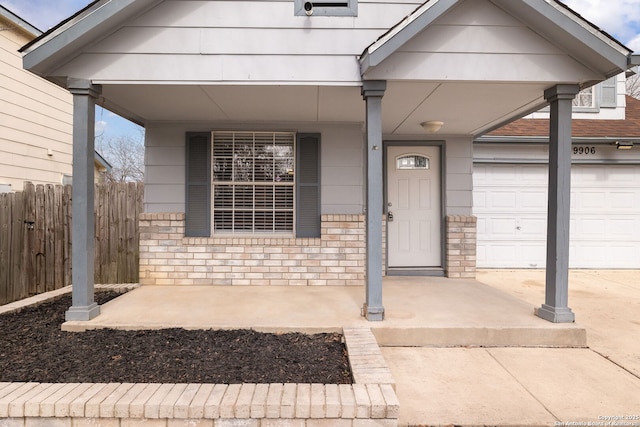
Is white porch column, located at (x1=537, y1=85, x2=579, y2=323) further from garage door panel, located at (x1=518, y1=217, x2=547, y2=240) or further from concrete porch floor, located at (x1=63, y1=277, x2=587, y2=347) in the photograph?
garage door panel, located at (x1=518, y1=217, x2=547, y2=240)

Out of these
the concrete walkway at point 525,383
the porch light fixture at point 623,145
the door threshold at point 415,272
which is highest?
the porch light fixture at point 623,145

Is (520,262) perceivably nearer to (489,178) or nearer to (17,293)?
(489,178)

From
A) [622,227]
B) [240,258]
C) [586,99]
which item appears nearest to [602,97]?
[586,99]

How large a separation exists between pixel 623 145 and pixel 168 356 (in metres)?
8.53

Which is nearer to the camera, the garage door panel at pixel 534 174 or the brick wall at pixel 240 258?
the brick wall at pixel 240 258

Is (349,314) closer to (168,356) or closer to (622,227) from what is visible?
(168,356)

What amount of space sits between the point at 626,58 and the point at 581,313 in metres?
→ 2.94

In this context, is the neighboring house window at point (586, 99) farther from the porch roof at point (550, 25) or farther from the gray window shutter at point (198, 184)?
the gray window shutter at point (198, 184)

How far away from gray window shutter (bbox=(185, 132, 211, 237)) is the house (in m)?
0.02

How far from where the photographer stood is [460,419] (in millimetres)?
2342

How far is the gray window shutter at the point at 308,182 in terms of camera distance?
17.5 ft

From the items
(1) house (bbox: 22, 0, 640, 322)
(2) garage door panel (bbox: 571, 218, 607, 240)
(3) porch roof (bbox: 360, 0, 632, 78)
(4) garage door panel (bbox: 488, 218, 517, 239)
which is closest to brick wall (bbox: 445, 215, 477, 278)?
(1) house (bbox: 22, 0, 640, 322)

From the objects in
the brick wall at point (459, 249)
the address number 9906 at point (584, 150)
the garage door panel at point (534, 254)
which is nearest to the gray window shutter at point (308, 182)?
the brick wall at point (459, 249)

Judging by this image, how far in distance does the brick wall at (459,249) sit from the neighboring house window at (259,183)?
2.15 m
